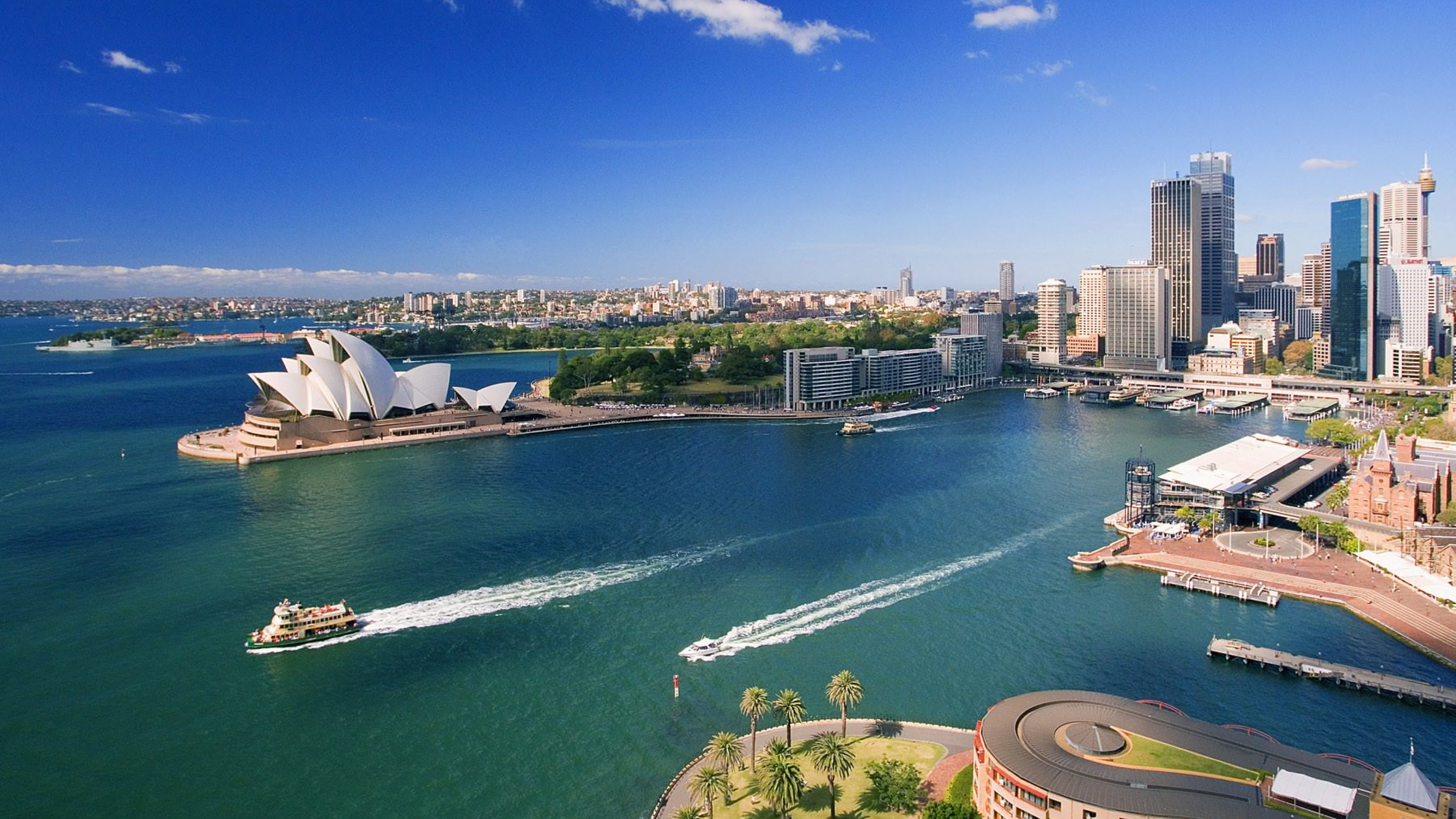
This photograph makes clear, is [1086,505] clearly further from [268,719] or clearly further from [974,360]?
[974,360]

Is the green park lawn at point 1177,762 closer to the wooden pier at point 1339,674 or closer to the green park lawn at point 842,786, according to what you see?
the green park lawn at point 842,786

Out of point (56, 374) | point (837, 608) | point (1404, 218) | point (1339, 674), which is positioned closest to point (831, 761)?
point (837, 608)

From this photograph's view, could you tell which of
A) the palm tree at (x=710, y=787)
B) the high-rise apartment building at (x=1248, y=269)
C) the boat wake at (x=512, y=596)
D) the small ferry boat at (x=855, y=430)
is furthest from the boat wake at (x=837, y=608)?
the high-rise apartment building at (x=1248, y=269)

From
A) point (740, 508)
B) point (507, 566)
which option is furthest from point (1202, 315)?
point (507, 566)

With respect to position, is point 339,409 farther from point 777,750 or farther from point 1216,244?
point 1216,244

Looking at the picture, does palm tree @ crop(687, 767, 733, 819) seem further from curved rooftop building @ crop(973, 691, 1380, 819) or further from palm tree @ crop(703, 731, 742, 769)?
curved rooftop building @ crop(973, 691, 1380, 819)
